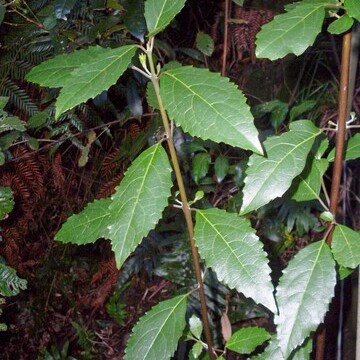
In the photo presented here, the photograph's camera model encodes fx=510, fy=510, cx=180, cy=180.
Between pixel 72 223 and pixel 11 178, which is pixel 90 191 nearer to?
pixel 11 178

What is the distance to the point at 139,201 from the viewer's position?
0.70 metres

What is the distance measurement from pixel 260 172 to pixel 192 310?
1.42 m

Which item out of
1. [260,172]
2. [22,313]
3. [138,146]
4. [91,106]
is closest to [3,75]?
[91,106]

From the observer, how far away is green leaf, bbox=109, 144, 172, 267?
0.68 metres

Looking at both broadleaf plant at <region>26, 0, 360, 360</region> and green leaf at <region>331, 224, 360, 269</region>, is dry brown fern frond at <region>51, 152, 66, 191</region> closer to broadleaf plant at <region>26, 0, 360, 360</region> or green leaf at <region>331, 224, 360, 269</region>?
broadleaf plant at <region>26, 0, 360, 360</region>

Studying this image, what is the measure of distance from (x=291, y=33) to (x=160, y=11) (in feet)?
0.61

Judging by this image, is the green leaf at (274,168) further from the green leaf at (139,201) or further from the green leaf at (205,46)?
the green leaf at (205,46)

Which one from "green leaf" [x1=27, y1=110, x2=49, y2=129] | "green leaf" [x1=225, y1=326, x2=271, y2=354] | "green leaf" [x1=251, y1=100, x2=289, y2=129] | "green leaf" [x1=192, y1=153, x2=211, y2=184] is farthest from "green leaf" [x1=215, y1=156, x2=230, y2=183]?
"green leaf" [x1=225, y1=326, x2=271, y2=354]

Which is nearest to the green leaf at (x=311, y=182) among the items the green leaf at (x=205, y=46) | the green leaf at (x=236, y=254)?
the green leaf at (x=236, y=254)

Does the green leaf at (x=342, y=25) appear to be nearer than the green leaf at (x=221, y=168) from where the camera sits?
Yes

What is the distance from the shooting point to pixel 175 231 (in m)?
2.29

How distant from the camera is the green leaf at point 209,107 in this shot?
620 millimetres

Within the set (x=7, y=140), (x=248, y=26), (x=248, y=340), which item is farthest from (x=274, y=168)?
(x=248, y=26)

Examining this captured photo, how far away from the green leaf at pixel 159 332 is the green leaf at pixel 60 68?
42 centimetres
